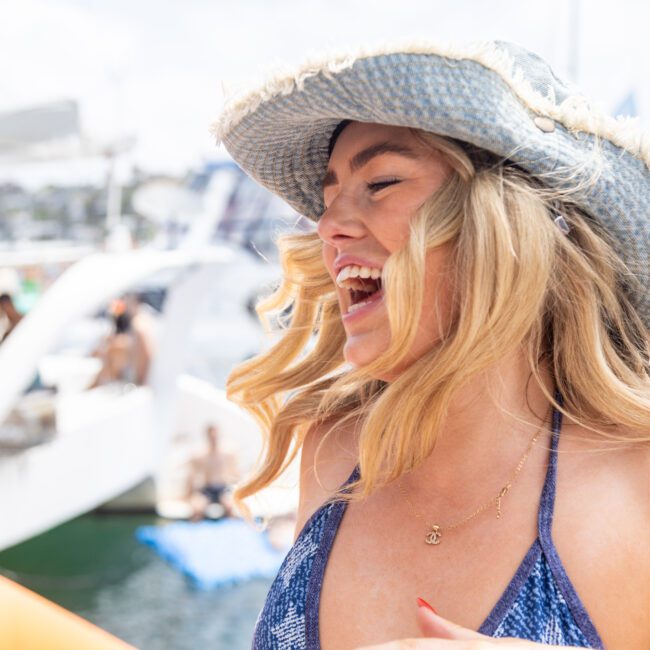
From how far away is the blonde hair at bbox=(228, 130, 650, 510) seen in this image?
1.06 m

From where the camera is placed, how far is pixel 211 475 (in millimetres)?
8844

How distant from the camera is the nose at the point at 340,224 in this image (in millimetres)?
1179

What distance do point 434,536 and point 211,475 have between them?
25.9ft

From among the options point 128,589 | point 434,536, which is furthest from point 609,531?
point 128,589

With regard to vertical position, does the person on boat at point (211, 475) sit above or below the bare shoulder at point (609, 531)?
below

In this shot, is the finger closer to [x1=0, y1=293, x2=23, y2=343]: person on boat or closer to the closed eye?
the closed eye

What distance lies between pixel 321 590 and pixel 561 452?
40cm

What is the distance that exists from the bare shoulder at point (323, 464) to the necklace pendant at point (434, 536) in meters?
0.20

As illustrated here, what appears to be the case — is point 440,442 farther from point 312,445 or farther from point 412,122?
point 412,122

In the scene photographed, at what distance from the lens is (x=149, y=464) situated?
28.1 feet

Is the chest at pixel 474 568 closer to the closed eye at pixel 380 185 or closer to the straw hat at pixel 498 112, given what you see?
the straw hat at pixel 498 112

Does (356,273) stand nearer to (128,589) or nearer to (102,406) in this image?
(102,406)

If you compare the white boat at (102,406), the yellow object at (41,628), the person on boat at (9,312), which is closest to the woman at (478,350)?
the yellow object at (41,628)

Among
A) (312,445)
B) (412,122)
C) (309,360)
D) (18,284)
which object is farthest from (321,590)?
(18,284)
